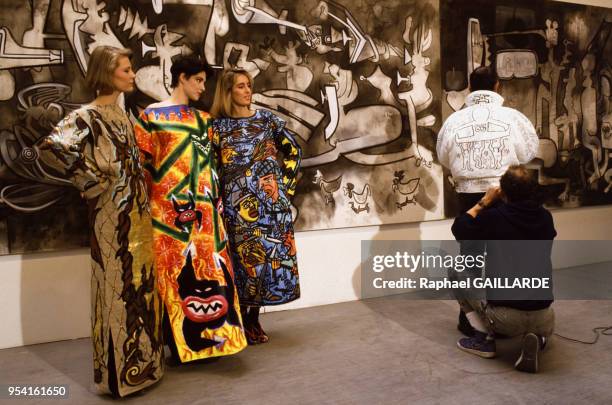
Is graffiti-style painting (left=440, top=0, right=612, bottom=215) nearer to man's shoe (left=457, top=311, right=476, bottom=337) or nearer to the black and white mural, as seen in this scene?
the black and white mural

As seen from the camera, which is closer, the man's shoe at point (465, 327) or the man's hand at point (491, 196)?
the man's hand at point (491, 196)

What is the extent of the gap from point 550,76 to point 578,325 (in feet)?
8.41

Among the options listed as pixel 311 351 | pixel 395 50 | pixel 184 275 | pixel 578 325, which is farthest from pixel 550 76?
pixel 184 275

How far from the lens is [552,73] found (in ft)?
17.9

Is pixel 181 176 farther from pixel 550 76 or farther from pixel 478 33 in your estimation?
pixel 550 76

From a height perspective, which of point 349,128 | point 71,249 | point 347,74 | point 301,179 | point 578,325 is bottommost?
point 578,325

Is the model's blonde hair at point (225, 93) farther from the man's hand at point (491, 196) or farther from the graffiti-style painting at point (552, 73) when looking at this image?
the graffiti-style painting at point (552, 73)

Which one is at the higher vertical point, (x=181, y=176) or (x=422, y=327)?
(x=181, y=176)

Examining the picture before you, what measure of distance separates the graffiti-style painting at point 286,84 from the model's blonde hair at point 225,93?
586mm

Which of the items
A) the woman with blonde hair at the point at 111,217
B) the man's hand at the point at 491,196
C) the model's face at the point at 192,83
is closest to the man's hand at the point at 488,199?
the man's hand at the point at 491,196

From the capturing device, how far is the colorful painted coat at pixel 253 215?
11.2ft

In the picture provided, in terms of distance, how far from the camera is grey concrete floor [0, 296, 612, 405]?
9.11 ft

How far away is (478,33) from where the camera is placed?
5035 mm

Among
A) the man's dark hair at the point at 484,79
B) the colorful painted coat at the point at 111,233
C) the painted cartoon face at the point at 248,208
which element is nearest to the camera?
the colorful painted coat at the point at 111,233
